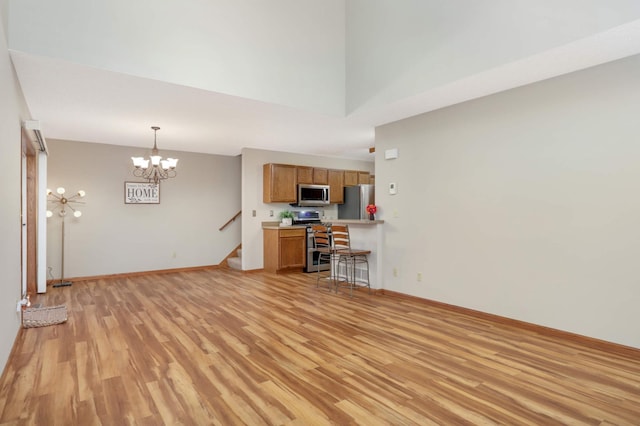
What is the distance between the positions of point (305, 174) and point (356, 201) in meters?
1.24

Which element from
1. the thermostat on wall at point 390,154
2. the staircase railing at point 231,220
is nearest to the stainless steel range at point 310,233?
the staircase railing at point 231,220

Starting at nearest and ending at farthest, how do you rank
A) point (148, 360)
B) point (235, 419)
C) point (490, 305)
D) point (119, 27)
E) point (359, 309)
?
point (235, 419) → point (148, 360) → point (119, 27) → point (490, 305) → point (359, 309)

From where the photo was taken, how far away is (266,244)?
7254 mm

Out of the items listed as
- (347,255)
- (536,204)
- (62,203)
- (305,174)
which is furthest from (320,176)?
(536,204)

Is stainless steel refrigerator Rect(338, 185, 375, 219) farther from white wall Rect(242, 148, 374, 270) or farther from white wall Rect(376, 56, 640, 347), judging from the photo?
white wall Rect(376, 56, 640, 347)

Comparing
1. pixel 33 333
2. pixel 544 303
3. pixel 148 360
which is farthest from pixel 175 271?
pixel 544 303

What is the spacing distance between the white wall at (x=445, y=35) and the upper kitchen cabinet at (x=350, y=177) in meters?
3.65

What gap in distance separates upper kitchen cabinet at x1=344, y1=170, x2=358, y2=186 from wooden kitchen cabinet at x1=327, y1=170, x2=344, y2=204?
0.12 meters

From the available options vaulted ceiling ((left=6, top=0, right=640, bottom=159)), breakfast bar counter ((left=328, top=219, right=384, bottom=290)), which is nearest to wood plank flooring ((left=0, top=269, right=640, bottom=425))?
breakfast bar counter ((left=328, top=219, right=384, bottom=290))

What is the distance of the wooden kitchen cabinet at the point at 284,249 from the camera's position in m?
6.89

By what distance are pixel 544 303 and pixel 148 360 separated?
362 centimetres

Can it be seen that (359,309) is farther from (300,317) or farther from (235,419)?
(235,419)

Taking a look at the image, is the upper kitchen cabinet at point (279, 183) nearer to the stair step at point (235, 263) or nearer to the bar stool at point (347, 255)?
the stair step at point (235, 263)

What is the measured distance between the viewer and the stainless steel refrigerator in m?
7.47
